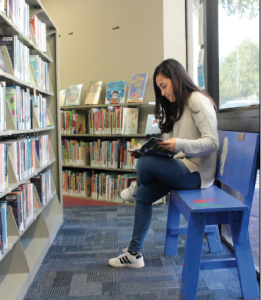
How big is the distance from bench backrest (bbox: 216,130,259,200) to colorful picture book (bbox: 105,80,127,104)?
181 centimetres

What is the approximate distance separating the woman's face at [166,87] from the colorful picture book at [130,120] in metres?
1.48

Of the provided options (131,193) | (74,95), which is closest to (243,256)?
(131,193)

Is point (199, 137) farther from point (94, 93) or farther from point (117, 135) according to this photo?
point (94, 93)

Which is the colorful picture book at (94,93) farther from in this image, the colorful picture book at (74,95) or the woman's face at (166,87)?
the woman's face at (166,87)

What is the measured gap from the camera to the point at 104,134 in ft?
11.0

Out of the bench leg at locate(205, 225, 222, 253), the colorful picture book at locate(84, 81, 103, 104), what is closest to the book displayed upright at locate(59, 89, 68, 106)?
the colorful picture book at locate(84, 81, 103, 104)

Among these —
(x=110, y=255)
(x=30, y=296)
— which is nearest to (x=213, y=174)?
(x=110, y=255)

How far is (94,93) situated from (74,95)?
30 centimetres

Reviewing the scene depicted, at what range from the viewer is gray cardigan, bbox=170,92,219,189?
153 centimetres

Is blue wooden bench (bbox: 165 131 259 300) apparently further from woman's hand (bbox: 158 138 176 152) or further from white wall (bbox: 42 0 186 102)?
white wall (bbox: 42 0 186 102)

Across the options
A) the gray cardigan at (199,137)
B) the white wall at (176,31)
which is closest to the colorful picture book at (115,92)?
the white wall at (176,31)

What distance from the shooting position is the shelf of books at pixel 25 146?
146cm

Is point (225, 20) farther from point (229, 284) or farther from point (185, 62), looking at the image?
point (229, 284)

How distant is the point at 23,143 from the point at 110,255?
961 mm
